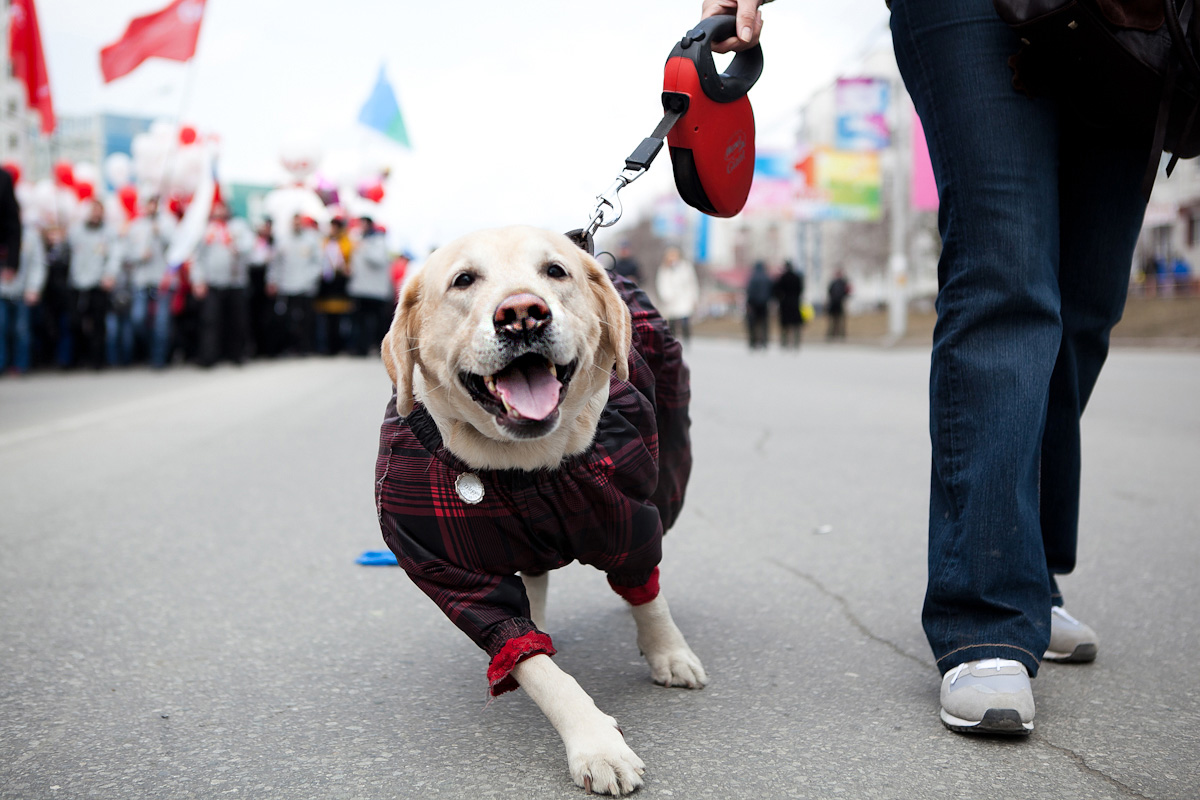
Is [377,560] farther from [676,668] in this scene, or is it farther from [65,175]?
[65,175]

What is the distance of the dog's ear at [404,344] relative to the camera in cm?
211

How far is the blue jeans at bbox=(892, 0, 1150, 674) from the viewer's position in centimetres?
201

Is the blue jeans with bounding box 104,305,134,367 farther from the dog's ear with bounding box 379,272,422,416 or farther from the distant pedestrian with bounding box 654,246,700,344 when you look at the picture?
the dog's ear with bounding box 379,272,422,416

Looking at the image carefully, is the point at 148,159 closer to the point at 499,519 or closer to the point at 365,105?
the point at 365,105

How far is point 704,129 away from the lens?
243 centimetres

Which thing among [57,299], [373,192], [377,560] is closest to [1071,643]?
[377,560]

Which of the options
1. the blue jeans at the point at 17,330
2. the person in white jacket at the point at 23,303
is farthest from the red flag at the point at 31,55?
the blue jeans at the point at 17,330

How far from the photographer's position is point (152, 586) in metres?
3.14

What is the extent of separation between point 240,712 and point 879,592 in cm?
175

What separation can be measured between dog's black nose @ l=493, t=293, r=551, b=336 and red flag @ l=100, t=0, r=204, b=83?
14050 mm

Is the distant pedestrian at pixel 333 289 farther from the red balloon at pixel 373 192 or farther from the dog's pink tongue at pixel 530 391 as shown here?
the dog's pink tongue at pixel 530 391

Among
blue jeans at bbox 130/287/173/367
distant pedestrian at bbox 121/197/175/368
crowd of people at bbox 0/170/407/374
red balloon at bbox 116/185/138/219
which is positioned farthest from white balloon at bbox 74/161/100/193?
blue jeans at bbox 130/287/173/367

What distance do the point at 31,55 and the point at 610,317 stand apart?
14560mm

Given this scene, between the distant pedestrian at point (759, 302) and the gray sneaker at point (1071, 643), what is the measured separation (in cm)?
1889
